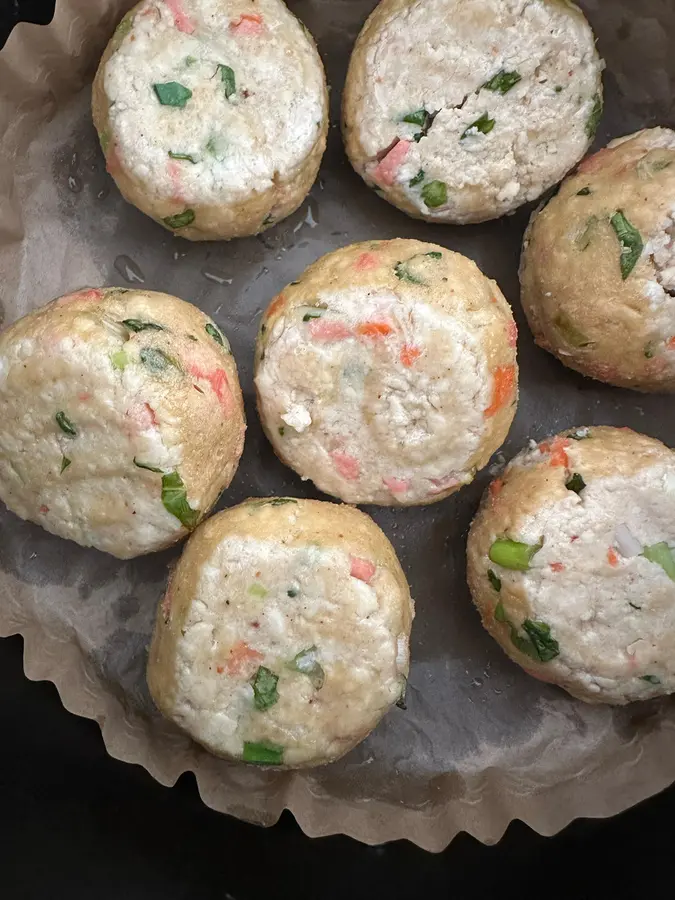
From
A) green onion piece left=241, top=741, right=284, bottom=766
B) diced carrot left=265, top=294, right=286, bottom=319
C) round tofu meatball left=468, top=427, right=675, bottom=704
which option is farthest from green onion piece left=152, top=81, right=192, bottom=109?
green onion piece left=241, top=741, right=284, bottom=766

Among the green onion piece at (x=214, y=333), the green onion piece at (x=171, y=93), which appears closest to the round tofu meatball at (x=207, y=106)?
the green onion piece at (x=171, y=93)

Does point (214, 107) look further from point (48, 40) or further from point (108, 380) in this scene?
point (108, 380)

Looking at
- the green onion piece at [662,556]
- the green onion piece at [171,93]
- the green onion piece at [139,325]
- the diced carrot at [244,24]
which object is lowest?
the green onion piece at [662,556]

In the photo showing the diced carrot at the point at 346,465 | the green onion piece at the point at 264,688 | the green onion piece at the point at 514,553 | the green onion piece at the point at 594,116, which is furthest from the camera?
the green onion piece at the point at 594,116

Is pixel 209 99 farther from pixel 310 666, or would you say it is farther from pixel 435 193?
pixel 310 666

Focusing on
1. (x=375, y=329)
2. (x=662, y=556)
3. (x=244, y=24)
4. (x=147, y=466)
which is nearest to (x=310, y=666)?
(x=147, y=466)

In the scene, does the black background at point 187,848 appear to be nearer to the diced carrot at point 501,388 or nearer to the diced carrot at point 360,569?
the diced carrot at point 360,569

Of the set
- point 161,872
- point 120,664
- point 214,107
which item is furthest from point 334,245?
point 161,872

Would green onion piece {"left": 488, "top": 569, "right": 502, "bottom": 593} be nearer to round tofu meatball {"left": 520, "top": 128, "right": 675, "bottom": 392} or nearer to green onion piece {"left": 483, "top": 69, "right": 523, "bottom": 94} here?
round tofu meatball {"left": 520, "top": 128, "right": 675, "bottom": 392}
